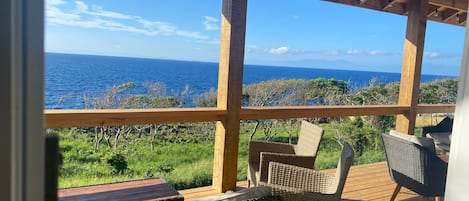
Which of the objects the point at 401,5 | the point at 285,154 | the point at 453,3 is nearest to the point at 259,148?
the point at 285,154

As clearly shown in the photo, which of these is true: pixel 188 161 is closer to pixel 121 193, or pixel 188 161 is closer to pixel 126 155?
pixel 126 155

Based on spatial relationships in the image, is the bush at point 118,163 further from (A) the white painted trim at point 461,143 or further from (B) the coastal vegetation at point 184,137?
(A) the white painted trim at point 461,143

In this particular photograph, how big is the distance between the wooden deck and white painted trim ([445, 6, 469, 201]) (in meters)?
2.71

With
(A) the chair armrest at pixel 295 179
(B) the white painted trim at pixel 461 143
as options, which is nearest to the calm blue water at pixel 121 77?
(A) the chair armrest at pixel 295 179

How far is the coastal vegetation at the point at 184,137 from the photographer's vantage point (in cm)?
346

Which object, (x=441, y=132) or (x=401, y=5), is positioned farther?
(x=401, y=5)

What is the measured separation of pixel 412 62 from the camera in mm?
4727

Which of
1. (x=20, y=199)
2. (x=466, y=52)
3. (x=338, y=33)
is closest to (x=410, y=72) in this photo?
(x=466, y=52)

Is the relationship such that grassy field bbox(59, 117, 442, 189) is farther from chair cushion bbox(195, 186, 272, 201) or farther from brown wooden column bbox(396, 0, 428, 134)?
chair cushion bbox(195, 186, 272, 201)

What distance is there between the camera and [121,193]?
230 cm

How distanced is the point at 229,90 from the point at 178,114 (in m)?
0.57

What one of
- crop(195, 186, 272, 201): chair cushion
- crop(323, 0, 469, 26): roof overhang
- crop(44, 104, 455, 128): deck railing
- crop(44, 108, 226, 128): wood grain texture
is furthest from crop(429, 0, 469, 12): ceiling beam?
crop(195, 186, 272, 201): chair cushion

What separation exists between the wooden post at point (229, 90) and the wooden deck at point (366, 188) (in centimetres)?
26

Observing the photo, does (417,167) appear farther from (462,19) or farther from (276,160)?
(462,19)
